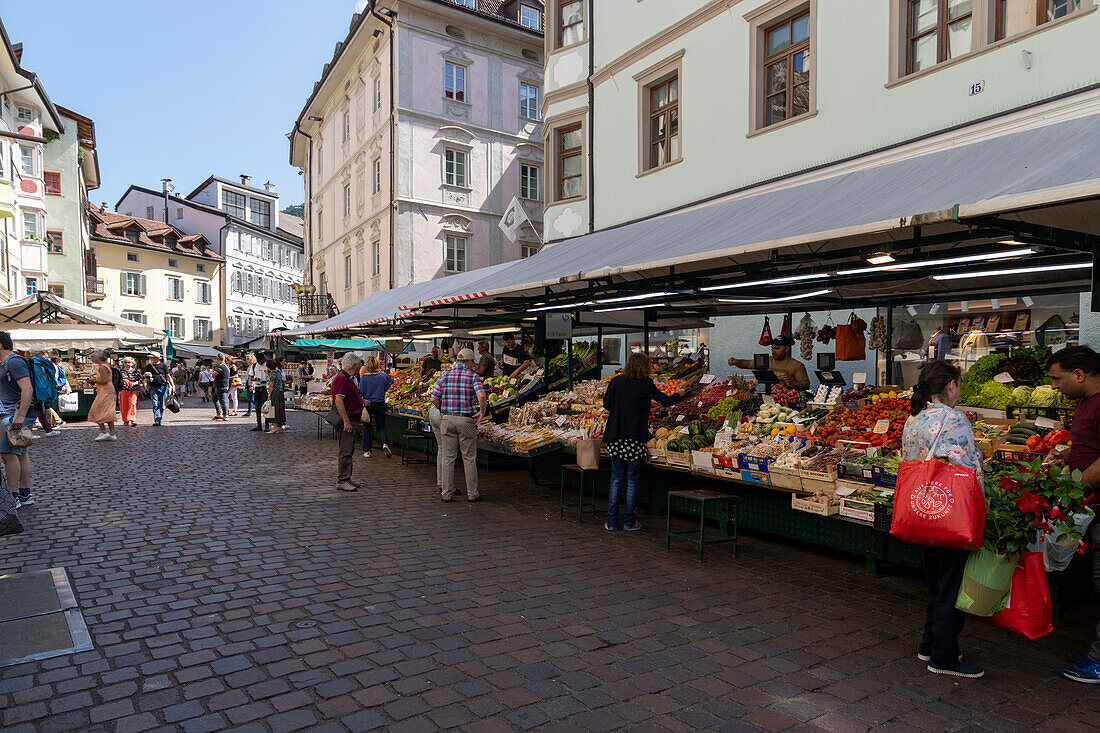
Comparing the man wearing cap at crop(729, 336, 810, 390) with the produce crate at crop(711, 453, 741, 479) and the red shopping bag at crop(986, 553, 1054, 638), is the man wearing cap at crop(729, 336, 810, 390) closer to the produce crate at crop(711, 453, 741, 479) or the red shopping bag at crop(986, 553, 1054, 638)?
the produce crate at crop(711, 453, 741, 479)

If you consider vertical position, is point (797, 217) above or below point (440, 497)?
above

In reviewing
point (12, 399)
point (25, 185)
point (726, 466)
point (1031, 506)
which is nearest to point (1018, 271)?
point (726, 466)

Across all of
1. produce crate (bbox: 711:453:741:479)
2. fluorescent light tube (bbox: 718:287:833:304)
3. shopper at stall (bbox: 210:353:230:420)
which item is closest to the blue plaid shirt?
produce crate (bbox: 711:453:741:479)

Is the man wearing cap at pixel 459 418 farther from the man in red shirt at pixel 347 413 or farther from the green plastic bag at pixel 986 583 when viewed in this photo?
the green plastic bag at pixel 986 583

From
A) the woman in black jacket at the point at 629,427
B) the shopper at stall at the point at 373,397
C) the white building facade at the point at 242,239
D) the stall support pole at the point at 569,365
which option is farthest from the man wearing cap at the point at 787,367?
the white building facade at the point at 242,239

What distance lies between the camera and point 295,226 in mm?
65312

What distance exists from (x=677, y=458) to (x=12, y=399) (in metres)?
7.52

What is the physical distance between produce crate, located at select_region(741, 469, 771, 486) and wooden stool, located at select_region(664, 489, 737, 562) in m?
0.24

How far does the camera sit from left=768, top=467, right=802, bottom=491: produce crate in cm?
614

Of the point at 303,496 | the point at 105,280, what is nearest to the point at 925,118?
the point at 303,496

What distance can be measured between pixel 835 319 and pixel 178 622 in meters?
12.0

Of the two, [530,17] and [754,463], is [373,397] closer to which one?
[754,463]

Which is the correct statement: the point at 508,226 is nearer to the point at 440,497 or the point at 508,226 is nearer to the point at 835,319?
the point at 835,319

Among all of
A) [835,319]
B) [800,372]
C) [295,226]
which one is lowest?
[800,372]
